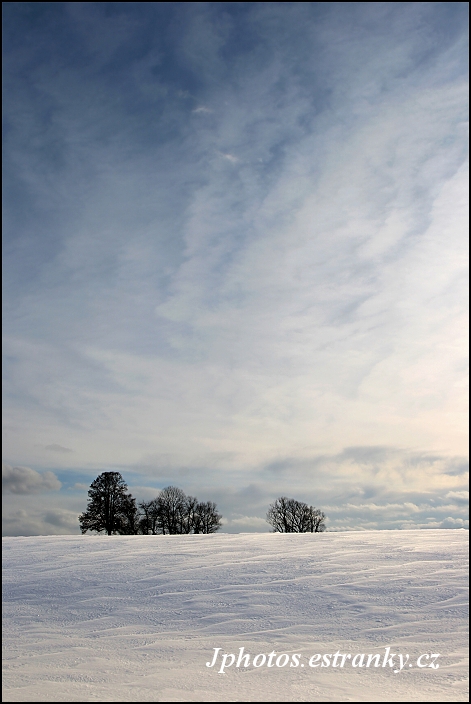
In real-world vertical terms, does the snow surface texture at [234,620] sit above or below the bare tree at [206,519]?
above

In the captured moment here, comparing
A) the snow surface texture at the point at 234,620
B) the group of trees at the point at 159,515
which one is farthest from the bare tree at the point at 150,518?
the snow surface texture at the point at 234,620

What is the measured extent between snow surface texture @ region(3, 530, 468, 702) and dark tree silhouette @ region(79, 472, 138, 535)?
31.8 metres

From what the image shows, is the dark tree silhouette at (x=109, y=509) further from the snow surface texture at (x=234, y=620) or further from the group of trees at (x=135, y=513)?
the snow surface texture at (x=234, y=620)

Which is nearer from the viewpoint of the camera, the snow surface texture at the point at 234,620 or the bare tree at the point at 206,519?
the snow surface texture at the point at 234,620

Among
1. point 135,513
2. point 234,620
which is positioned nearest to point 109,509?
point 135,513

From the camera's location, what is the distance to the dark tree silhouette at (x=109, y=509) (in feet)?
144

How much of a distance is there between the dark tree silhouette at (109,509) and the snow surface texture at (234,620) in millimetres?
31770

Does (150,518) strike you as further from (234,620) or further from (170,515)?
(234,620)

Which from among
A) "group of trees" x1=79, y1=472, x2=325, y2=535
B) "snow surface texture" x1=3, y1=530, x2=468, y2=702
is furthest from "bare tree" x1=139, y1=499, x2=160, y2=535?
"snow surface texture" x1=3, y1=530, x2=468, y2=702

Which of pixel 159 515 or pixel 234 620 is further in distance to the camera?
pixel 159 515

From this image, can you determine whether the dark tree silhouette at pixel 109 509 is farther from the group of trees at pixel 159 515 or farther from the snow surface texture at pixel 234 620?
the snow surface texture at pixel 234 620

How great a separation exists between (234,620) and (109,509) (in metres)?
38.8

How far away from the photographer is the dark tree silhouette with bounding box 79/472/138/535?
44.0 metres

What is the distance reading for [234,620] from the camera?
9.08 metres
